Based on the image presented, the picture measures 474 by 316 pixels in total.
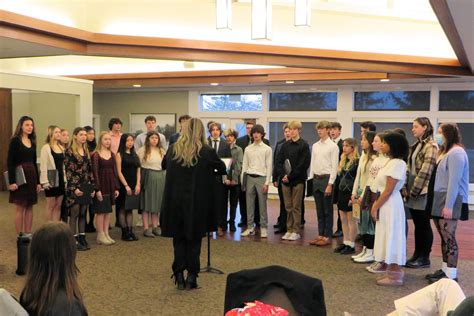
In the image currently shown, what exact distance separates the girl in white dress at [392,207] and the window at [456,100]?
5.82 meters

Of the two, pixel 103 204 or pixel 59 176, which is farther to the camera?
pixel 103 204

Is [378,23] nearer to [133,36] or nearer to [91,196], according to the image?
[133,36]

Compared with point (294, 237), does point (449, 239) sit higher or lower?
higher

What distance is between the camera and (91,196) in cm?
573

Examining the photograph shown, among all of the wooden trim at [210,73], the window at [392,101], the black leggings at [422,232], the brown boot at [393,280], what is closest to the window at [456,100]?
the window at [392,101]

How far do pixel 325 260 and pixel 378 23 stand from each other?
142 inches

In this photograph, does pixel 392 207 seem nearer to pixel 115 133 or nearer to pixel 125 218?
pixel 125 218

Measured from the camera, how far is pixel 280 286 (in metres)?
2.13

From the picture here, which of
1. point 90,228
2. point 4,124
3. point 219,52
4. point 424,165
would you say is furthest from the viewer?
point 4,124

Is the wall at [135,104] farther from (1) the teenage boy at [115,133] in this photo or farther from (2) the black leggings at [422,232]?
(2) the black leggings at [422,232]

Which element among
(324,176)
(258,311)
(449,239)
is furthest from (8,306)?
(324,176)

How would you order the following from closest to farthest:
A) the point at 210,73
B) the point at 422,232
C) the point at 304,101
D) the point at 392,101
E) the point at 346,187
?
the point at 422,232 → the point at 346,187 → the point at 210,73 → the point at 392,101 → the point at 304,101

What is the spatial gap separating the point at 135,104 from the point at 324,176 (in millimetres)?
7273

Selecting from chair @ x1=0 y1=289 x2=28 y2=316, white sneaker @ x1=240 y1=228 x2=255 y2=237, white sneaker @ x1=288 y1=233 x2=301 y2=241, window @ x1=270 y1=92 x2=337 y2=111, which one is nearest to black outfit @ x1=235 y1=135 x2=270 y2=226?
white sneaker @ x1=240 y1=228 x2=255 y2=237
